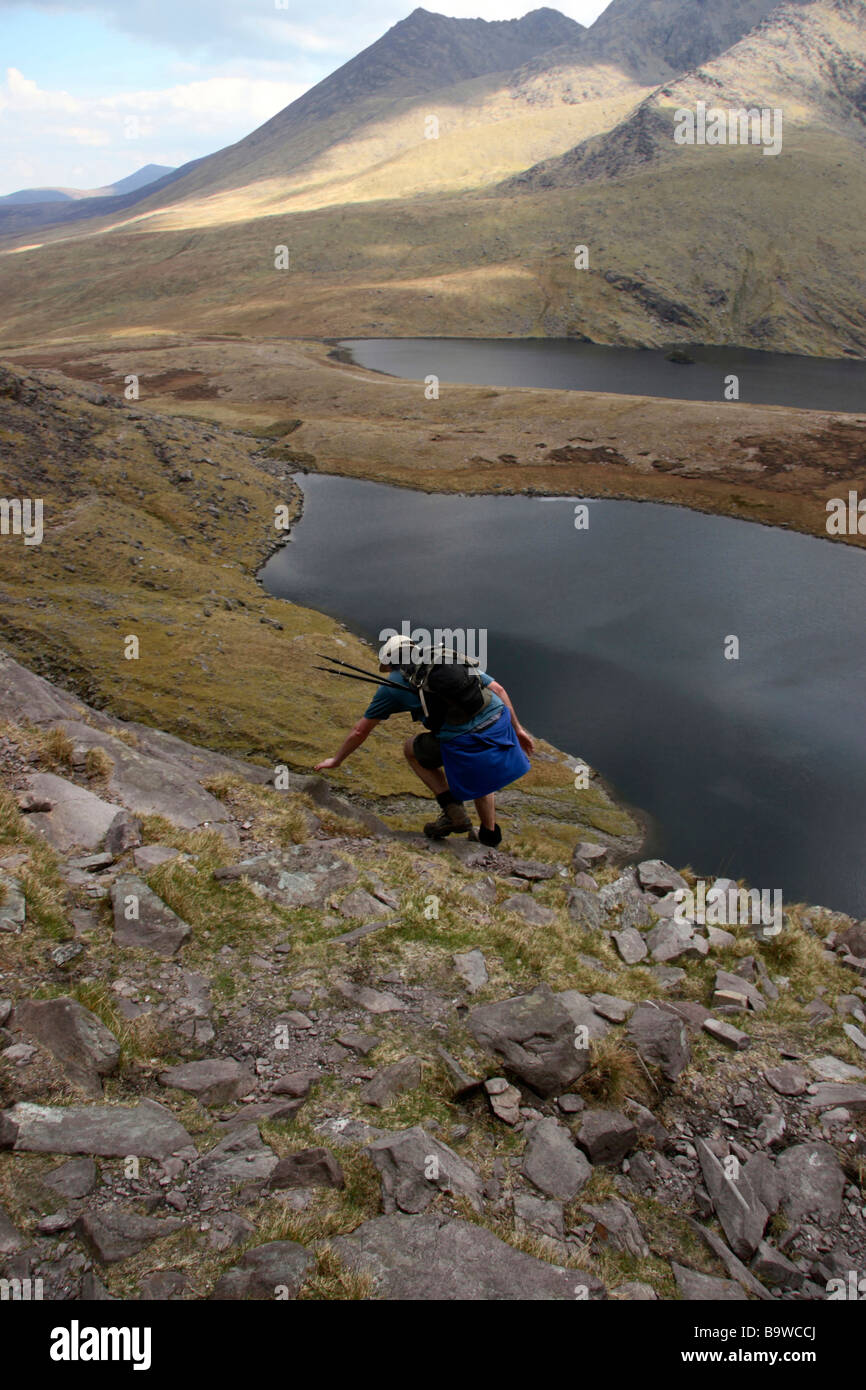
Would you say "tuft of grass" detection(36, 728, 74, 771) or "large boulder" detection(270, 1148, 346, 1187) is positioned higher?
"tuft of grass" detection(36, 728, 74, 771)

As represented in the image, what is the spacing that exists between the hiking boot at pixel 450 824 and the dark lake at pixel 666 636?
11.0 metres

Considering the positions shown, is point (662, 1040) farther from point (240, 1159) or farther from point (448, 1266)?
point (240, 1159)

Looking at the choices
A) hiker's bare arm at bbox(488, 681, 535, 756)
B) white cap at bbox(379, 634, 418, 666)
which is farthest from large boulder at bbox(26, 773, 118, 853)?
hiker's bare arm at bbox(488, 681, 535, 756)

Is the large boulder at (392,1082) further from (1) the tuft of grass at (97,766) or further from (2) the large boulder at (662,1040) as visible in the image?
(1) the tuft of grass at (97,766)

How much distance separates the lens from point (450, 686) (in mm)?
11102

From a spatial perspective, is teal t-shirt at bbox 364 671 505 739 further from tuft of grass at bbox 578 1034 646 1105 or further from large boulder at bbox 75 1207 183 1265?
large boulder at bbox 75 1207 183 1265

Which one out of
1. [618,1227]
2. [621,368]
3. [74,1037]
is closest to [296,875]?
[74,1037]

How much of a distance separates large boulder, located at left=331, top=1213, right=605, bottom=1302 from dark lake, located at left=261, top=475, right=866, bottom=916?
19.6 meters

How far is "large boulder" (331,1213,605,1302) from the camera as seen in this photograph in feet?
16.4

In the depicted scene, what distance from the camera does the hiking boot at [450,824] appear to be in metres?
13.6

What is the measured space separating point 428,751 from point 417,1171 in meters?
7.02

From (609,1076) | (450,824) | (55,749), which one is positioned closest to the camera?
(609,1076)

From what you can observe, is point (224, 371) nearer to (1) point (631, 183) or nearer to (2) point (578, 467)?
(2) point (578, 467)

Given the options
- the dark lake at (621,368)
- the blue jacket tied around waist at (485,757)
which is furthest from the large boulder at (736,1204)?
the dark lake at (621,368)
